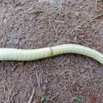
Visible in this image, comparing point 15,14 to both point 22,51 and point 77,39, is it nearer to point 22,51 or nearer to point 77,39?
point 22,51

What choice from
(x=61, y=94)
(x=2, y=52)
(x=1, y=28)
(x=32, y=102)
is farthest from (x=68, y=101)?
(x=1, y=28)

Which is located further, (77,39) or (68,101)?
(77,39)

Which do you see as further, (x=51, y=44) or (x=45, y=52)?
(x=51, y=44)
